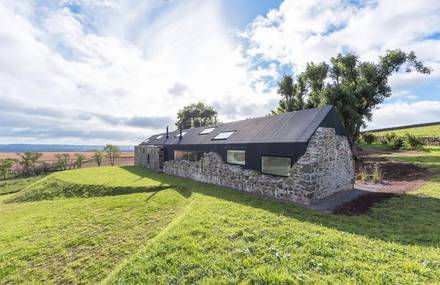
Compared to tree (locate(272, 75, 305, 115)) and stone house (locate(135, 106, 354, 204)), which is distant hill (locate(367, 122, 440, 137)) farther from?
stone house (locate(135, 106, 354, 204))

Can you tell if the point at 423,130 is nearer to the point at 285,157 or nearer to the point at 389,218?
the point at 389,218

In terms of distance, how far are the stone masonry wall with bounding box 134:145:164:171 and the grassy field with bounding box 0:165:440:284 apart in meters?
10.8

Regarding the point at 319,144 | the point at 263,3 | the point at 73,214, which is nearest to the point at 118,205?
the point at 73,214

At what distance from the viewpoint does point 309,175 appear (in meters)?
9.07

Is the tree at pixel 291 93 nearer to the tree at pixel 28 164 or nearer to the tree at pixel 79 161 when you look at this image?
the tree at pixel 79 161

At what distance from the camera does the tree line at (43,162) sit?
3369cm

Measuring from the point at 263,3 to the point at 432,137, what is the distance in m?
32.1

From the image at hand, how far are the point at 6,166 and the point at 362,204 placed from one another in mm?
49037

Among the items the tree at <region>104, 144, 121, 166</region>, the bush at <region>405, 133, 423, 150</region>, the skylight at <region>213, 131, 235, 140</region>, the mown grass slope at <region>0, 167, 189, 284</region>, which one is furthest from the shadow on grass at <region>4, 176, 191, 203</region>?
the bush at <region>405, 133, 423, 150</region>

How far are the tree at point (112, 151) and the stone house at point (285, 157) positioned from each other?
84.7 ft

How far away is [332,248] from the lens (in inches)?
199

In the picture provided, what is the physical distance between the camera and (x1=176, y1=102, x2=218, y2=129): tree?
4675 centimetres

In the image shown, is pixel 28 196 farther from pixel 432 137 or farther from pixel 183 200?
pixel 432 137

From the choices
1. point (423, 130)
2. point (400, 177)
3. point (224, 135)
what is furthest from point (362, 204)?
point (423, 130)
